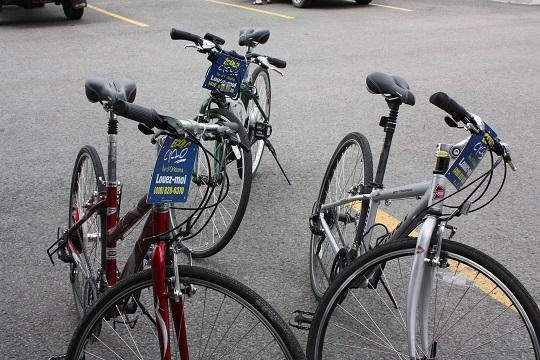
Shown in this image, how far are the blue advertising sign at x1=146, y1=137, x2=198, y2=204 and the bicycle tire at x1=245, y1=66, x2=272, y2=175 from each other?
2721 millimetres

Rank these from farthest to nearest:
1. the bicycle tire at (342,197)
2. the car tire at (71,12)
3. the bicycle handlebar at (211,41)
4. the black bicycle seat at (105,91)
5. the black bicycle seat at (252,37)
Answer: the car tire at (71,12) → the black bicycle seat at (252,37) → the bicycle handlebar at (211,41) → the bicycle tire at (342,197) → the black bicycle seat at (105,91)

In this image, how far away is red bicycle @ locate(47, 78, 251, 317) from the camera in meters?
2.50

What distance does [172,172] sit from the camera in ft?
8.19

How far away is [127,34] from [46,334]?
8.70 metres

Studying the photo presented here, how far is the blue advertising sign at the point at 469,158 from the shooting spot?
2668 millimetres

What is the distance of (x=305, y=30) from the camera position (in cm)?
1205

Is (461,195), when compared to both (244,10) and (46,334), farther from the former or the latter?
(244,10)

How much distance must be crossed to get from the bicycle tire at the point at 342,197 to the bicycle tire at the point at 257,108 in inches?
52.0

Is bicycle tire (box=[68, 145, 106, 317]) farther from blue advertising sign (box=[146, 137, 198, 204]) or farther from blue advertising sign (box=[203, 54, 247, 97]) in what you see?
blue advertising sign (box=[203, 54, 247, 97])

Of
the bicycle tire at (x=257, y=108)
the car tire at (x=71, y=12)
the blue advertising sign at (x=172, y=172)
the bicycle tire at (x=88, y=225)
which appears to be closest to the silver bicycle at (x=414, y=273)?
the blue advertising sign at (x=172, y=172)

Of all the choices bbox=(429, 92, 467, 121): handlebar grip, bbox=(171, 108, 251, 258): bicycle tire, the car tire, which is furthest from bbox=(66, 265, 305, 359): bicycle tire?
the car tire

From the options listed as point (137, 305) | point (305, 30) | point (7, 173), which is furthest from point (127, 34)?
point (137, 305)

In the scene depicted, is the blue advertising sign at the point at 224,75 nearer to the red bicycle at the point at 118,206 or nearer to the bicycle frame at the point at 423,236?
the red bicycle at the point at 118,206

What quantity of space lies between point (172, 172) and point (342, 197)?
1.66 metres
